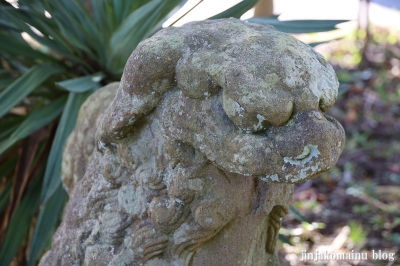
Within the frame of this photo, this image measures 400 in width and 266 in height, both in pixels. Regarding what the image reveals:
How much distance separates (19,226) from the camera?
1.67m

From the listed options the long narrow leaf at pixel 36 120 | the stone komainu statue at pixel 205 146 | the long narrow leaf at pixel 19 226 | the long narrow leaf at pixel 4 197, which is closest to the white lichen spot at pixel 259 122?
the stone komainu statue at pixel 205 146

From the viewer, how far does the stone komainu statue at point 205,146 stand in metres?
0.80

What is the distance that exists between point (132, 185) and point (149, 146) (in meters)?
0.08

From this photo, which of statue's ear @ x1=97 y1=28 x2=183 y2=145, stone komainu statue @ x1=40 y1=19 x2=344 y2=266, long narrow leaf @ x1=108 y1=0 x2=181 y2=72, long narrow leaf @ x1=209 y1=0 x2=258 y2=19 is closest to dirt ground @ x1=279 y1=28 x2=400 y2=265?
long narrow leaf @ x1=209 y1=0 x2=258 y2=19

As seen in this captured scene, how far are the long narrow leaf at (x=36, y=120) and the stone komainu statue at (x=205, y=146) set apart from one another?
2.01 ft

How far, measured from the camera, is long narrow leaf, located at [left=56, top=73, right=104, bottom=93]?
1.53 meters

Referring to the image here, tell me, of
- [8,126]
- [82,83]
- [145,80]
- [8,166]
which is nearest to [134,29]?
[82,83]

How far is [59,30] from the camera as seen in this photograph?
176 centimetres

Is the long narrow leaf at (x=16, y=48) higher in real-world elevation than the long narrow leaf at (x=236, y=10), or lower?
higher

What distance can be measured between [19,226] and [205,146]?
104cm

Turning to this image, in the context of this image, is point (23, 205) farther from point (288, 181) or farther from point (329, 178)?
point (329, 178)

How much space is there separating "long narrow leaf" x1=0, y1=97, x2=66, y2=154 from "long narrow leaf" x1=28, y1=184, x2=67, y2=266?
0.19 m

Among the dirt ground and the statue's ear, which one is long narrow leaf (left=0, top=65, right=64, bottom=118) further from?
the dirt ground

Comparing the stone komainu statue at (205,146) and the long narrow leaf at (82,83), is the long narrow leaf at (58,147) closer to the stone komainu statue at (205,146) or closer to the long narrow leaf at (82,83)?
the long narrow leaf at (82,83)
